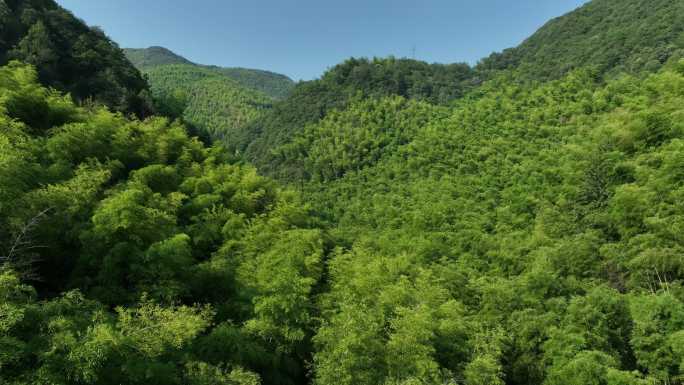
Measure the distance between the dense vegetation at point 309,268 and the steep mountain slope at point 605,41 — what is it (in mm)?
24692

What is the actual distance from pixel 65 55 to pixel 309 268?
117ft

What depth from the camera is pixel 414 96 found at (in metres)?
109

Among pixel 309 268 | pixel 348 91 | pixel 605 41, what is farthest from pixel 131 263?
pixel 348 91

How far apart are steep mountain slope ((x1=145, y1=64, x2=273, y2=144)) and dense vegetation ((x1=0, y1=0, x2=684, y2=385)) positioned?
9733 centimetres

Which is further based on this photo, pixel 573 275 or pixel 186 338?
pixel 573 275

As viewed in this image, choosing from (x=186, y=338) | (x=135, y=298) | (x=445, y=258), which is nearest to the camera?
(x=186, y=338)

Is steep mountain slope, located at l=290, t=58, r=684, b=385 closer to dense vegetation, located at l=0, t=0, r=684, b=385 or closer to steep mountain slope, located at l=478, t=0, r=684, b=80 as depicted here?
dense vegetation, located at l=0, t=0, r=684, b=385

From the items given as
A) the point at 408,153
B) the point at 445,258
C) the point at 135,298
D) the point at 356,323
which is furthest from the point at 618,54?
the point at 135,298

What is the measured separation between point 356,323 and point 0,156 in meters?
14.9

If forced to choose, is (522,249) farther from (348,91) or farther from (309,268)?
(348,91)

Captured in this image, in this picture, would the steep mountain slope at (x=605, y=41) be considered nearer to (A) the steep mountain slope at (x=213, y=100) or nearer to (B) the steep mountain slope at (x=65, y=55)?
(B) the steep mountain slope at (x=65, y=55)

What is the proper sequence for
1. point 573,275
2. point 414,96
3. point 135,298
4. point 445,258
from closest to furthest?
point 135,298, point 573,275, point 445,258, point 414,96

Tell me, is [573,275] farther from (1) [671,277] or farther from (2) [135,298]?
(2) [135,298]

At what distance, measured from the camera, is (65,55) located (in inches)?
1624
